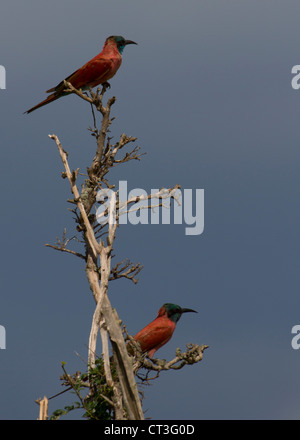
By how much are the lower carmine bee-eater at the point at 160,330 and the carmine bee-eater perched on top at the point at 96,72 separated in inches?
156

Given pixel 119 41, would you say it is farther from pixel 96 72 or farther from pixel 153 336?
pixel 153 336

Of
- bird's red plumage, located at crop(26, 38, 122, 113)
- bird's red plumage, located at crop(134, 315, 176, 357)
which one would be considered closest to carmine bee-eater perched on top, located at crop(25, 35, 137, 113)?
bird's red plumage, located at crop(26, 38, 122, 113)

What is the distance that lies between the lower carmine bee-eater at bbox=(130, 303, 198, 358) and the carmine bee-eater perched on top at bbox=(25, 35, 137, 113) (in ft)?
13.0

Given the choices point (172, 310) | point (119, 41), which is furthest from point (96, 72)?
point (172, 310)

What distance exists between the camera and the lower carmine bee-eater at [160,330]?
13.2 metres

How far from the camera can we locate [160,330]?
1328 centimetres

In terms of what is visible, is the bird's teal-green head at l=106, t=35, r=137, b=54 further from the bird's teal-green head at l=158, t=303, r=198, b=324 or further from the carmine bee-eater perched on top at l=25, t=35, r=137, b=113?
the bird's teal-green head at l=158, t=303, r=198, b=324

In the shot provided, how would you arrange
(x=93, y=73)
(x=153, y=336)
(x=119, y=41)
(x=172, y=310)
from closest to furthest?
1. (x=153, y=336)
2. (x=172, y=310)
3. (x=93, y=73)
4. (x=119, y=41)

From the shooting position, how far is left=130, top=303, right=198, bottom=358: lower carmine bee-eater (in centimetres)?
1320

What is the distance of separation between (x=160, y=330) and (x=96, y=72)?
14.5 ft
